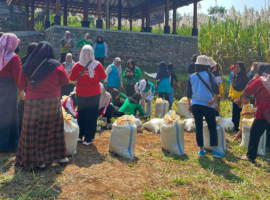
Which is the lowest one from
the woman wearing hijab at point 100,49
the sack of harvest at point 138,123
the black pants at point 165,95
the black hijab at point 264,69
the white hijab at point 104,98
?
the sack of harvest at point 138,123

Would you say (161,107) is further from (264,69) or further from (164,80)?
(264,69)

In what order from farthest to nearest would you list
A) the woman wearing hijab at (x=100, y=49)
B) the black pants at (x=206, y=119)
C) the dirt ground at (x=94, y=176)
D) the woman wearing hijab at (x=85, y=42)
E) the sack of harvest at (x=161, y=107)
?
the woman wearing hijab at (x=100, y=49) → the woman wearing hijab at (x=85, y=42) → the sack of harvest at (x=161, y=107) → the black pants at (x=206, y=119) → the dirt ground at (x=94, y=176)

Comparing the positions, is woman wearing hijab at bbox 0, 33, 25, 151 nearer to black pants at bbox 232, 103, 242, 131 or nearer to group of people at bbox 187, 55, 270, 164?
group of people at bbox 187, 55, 270, 164

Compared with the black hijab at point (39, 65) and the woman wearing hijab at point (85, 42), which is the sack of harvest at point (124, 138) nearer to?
the black hijab at point (39, 65)

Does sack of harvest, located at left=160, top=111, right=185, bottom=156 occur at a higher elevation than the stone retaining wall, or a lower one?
lower

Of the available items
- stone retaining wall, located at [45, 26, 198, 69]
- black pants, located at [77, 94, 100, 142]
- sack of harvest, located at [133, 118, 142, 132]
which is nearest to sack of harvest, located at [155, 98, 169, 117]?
sack of harvest, located at [133, 118, 142, 132]

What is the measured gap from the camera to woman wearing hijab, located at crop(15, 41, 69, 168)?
11.7 ft

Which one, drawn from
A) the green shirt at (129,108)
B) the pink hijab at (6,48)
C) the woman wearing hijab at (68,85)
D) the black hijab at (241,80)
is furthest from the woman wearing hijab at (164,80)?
the pink hijab at (6,48)

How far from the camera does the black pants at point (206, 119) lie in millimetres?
4566

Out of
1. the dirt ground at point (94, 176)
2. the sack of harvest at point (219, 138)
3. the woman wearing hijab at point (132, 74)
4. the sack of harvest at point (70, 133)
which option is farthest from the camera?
the woman wearing hijab at point (132, 74)

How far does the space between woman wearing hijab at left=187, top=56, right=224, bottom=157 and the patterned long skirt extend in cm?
214

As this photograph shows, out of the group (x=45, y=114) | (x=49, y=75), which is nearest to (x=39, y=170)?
(x=45, y=114)

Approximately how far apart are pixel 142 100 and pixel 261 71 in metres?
3.39

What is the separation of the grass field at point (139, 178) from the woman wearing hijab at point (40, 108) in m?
0.21
